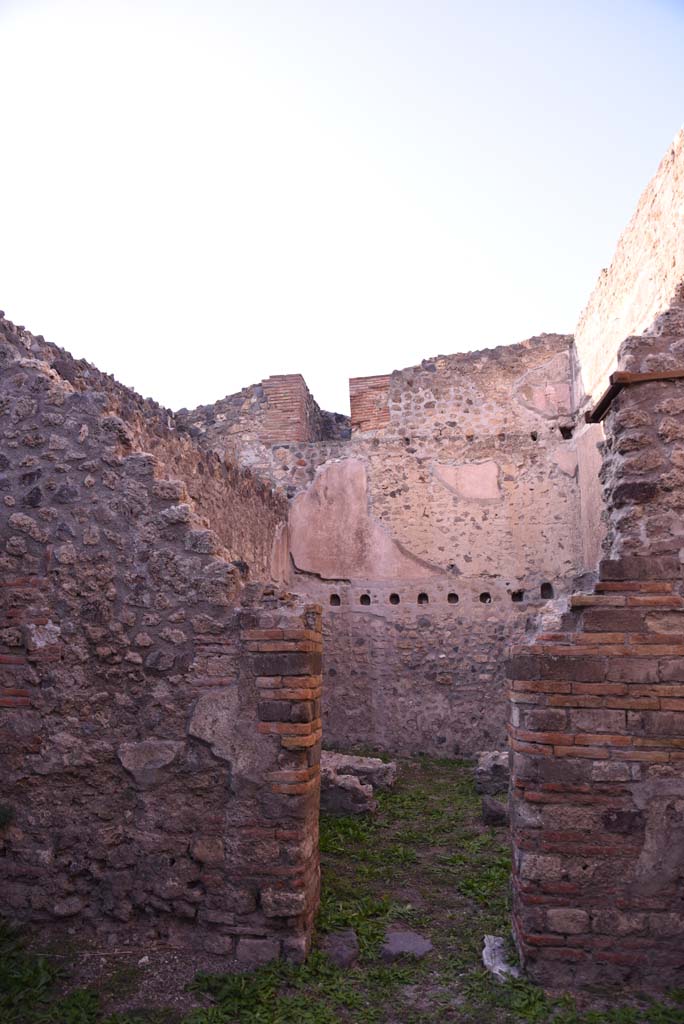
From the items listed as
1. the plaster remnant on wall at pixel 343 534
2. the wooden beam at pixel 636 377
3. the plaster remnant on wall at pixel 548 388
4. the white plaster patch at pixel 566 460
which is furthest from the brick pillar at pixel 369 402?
the wooden beam at pixel 636 377

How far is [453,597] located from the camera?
9.67 meters

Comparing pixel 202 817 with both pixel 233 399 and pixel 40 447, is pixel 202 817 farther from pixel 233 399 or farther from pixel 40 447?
pixel 233 399

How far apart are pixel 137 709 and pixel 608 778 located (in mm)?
2334

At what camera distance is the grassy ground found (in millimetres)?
3033

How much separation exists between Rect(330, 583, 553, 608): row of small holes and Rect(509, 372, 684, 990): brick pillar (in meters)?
6.04

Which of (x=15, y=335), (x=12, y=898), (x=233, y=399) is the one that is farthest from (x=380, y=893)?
(x=233, y=399)

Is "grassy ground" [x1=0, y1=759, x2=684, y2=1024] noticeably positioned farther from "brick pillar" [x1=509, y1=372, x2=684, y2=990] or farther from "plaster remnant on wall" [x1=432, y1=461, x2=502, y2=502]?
"plaster remnant on wall" [x1=432, y1=461, x2=502, y2=502]

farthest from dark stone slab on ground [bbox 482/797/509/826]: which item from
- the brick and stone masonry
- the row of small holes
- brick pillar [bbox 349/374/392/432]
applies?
brick pillar [bbox 349/374/392/432]

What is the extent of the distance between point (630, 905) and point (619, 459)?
2095 millimetres

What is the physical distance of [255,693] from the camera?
3643 mm

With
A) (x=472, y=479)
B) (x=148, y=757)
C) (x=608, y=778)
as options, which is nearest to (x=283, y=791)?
(x=148, y=757)

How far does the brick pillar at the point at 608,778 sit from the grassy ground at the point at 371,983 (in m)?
0.23

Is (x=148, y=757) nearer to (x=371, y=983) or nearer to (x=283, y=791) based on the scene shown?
(x=283, y=791)

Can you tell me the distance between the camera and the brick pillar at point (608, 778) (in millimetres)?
3266
